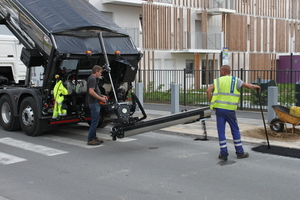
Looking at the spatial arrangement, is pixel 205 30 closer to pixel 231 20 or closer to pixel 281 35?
pixel 231 20

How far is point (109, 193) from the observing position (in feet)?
19.4

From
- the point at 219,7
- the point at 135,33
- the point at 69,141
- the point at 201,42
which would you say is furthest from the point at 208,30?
the point at 69,141

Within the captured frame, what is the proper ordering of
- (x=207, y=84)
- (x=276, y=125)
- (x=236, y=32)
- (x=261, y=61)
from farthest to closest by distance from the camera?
(x=261, y=61) → (x=236, y=32) → (x=207, y=84) → (x=276, y=125)

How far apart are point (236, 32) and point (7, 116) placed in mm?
24632

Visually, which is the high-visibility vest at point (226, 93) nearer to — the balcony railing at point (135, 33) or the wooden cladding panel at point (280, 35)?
the balcony railing at point (135, 33)

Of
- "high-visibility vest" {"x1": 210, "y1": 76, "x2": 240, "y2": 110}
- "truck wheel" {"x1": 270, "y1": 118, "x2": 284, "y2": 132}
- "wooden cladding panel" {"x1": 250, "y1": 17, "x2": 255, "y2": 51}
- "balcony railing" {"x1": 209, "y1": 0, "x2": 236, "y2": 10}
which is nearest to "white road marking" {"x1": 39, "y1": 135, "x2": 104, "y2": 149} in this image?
"high-visibility vest" {"x1": 210, "y1": 76, "x2": 240, "y2": 110}

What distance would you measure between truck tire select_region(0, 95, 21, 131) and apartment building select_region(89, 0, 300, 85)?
15.3 meters

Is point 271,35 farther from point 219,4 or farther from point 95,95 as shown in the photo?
point 95,95

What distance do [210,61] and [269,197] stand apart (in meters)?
27.6

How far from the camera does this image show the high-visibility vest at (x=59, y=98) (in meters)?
9.48

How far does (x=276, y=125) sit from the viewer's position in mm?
10125

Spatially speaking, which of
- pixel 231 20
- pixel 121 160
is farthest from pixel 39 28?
pixel 231 20

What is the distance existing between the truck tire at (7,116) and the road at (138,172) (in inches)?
43.2

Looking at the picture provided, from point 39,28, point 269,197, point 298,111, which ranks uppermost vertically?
point 39,28
